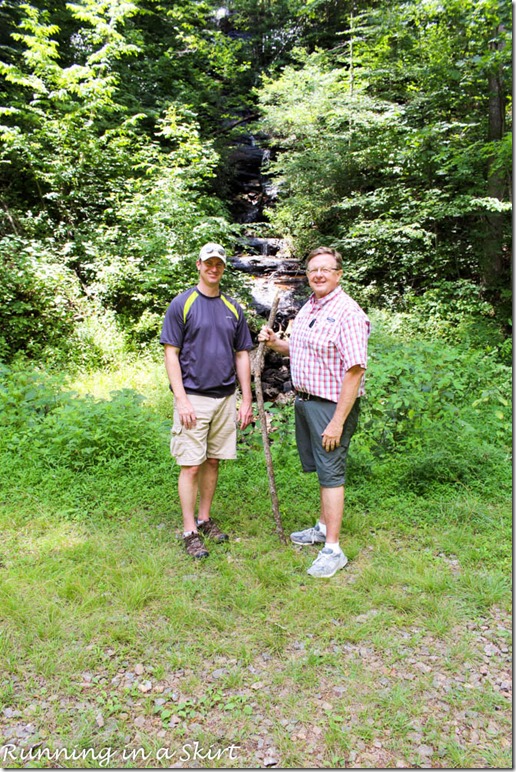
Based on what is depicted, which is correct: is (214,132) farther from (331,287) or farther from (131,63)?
(331,287)

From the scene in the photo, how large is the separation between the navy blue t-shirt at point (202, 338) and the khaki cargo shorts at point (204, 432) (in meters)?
0.08

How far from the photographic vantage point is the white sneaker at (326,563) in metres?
3.10

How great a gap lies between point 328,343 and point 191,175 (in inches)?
357

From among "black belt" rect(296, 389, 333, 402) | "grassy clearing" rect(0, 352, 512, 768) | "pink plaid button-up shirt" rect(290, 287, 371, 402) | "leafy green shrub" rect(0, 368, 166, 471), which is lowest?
"grassy clearing" rect(0, 352, 512, 768)

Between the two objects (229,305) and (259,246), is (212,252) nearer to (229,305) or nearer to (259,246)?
(229,305)

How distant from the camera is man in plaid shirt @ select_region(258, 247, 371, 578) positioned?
2916mm

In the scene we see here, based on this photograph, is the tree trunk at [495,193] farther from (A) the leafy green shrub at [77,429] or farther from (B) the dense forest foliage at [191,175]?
(A) the leafy green shrub at [77,429]

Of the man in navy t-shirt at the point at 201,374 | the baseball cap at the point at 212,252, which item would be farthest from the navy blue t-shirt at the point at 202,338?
the baseball cap at the point at 212,252

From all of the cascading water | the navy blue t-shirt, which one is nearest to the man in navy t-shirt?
the navy blue t-shirt

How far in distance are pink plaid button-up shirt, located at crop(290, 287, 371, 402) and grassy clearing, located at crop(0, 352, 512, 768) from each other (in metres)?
1.24

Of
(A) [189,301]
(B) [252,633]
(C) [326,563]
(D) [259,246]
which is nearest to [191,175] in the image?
(D) [259,246]

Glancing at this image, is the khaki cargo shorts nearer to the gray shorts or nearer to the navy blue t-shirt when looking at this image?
the navy blue t-shirt

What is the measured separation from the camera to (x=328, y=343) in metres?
2.97

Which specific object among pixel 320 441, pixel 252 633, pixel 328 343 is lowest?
pixel 252 633
